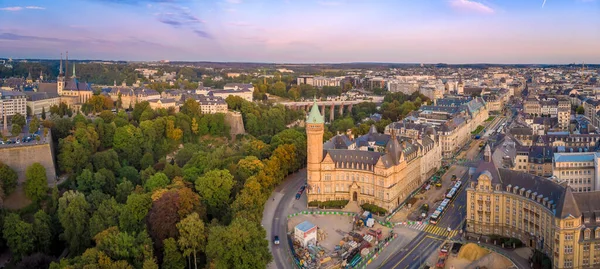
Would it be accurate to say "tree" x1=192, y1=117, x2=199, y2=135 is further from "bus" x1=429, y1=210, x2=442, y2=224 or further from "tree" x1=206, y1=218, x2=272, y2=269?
"bus" x1=429, y1=210, x2=442, y2=224

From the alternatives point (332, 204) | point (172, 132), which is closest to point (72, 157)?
point (172, 132)

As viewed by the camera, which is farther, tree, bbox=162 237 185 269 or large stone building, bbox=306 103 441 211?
large stone building, bbox=306 103 441 211

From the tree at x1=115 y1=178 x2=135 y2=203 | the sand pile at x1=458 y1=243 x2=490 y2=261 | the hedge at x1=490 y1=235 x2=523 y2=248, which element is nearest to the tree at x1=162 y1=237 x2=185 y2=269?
the tree at x1=115 y1=178 x2=135 y2=203

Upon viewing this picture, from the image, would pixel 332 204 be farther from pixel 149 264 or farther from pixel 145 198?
pixel 149 264

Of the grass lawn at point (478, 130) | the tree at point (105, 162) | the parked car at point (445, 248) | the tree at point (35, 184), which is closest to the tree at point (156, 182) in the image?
the tree at point (105, 162)

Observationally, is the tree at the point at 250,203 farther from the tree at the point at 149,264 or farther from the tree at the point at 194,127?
the tree at the point at 194,127

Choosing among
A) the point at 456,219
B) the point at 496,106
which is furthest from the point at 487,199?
the point at 496,106
